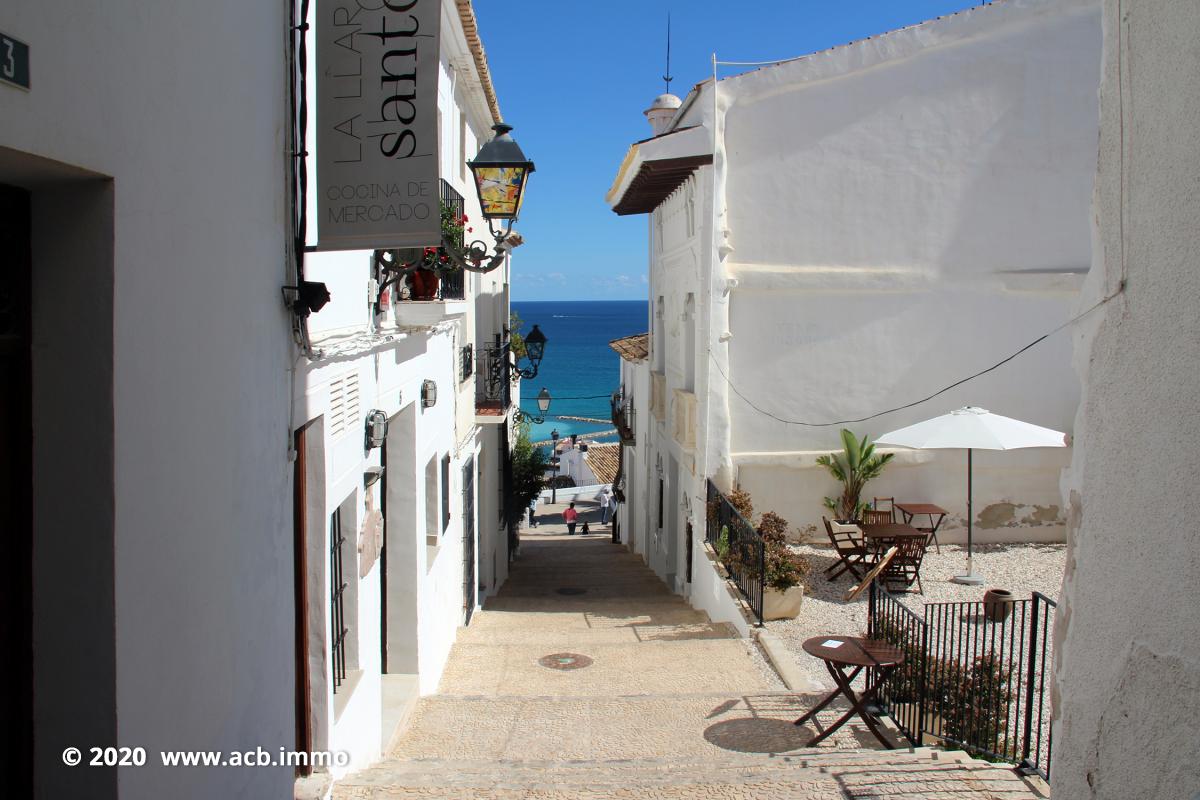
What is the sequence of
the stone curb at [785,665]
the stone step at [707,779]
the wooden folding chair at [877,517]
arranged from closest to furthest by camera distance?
the stone step at [707,779]
the stone curb at [785,665]
the wooden folding chair at [877,517]

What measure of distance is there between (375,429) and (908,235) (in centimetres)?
998

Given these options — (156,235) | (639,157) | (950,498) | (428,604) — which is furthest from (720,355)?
(156,235)

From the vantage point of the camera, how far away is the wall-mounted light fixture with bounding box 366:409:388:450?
7164mm

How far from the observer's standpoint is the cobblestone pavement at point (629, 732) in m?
6.02

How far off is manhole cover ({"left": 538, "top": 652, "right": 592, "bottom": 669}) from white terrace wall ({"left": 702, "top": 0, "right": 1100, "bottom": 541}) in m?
4.92

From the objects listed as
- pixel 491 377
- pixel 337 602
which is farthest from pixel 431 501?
pixel 491 377

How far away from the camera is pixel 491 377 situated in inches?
629

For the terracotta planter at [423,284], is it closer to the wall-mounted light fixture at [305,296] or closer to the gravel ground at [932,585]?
the wall-mounted light fixture at [305,296]

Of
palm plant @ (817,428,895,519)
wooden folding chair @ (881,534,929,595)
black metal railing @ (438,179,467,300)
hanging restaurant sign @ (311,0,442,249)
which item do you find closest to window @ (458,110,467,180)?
black metal railing @ (438,179,467,300)

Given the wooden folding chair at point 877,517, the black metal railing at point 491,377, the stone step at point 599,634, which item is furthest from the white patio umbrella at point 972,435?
the black metal railing at point 491,377

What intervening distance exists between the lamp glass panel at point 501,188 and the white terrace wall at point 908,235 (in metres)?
6.70

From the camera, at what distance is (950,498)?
14.9 meters

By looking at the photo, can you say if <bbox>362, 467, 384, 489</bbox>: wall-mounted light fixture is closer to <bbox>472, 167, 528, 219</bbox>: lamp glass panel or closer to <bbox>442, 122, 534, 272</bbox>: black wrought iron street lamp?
<bbox>442, 122, 534, 272</bbox>: black wrought iron street lamp

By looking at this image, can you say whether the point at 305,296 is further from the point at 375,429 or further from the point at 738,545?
the point at 738,545
